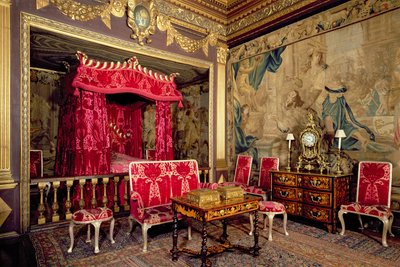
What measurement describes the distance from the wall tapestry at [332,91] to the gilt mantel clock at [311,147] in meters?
0.17

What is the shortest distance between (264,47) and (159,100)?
115 inches

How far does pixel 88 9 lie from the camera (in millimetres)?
4992

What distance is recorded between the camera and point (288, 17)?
5.94m

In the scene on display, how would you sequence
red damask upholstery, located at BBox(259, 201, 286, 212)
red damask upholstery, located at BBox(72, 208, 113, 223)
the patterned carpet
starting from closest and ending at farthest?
the patterned carpet → red damask upholstery, located at BBox(72, 208, 113, 223) → red damask upholstery, located at BBox(259, 201, 286, 212)

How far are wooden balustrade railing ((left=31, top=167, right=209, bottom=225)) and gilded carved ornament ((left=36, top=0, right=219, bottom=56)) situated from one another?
9.78 ft

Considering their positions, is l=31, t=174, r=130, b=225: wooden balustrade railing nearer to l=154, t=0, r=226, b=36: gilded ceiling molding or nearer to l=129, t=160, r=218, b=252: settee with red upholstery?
l=129, t=160, r=218, b=252: settee with red upholstery

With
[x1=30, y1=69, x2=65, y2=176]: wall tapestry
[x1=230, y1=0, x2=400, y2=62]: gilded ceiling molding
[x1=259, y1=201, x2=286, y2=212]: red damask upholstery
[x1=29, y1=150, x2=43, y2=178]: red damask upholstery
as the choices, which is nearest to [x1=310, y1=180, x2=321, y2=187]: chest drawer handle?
[x1=259, y1=201, x2=286, y2=212]: red damask upholstery

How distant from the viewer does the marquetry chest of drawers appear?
14.8 feet

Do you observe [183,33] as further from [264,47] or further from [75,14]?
[75,14]

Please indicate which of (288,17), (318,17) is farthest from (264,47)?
(318,17)

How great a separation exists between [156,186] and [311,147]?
10.6 feet

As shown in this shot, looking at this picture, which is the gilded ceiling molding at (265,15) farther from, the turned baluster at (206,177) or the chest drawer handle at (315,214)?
the chest drawer handle at (315,214)

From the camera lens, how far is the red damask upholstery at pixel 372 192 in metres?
A: 4.09

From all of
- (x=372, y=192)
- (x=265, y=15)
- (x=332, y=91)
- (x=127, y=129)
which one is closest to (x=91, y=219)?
(x=372, y=192)
